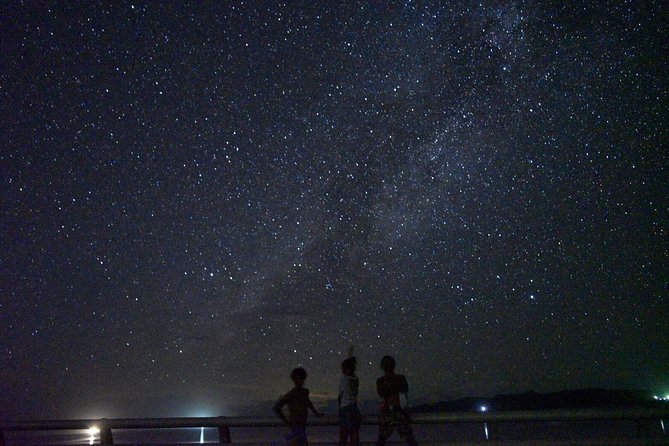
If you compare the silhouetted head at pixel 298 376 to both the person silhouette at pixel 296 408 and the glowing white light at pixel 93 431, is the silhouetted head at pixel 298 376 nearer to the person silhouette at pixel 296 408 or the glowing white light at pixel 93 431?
the person silhouette at pixel 296 408

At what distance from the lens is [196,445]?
857 cm

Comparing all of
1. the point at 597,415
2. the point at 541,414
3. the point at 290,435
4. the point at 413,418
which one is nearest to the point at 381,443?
the point at 413,418

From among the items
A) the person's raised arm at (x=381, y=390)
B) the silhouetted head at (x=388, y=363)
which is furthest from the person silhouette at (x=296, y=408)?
the silhouetted head at (x=388, y=363)

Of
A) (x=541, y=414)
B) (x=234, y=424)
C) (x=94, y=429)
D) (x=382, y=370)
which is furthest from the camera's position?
(x=94, y=429)

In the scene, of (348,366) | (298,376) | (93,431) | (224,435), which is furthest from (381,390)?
(93,431)

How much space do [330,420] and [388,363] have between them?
1.09 meters

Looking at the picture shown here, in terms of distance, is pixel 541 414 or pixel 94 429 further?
pixel 94 429

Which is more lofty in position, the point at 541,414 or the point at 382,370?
the point at 382,370

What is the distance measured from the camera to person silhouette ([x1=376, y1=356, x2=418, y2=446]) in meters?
7.43

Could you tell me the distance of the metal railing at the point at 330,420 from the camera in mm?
7184

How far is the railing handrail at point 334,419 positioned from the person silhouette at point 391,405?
192mm

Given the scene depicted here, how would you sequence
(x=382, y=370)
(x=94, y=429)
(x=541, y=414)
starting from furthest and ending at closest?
1. (x=94, y=429)
2. (x=382, y=370)
3. (x=541, y=414)

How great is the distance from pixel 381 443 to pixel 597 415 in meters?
2.68

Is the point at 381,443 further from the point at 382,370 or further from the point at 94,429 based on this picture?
the point at 94,429
